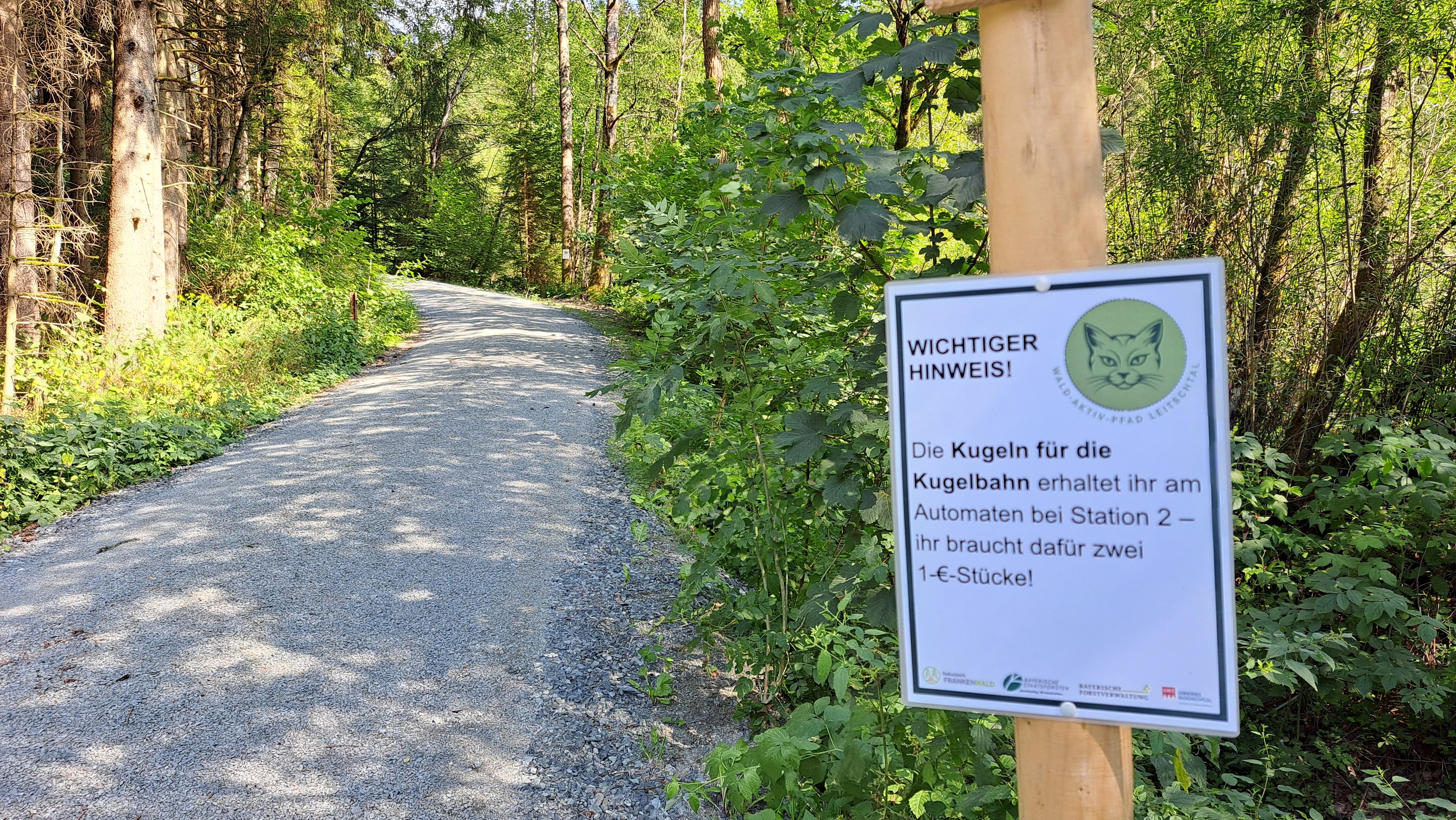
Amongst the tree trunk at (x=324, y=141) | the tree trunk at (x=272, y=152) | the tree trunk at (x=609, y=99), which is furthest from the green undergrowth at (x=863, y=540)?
the tree trunk at (x=324, y=141)

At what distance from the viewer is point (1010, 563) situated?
4.21 feet

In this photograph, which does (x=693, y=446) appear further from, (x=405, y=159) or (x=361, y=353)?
(x=405, y=159)

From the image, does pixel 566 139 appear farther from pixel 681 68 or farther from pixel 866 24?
pixel 866 24

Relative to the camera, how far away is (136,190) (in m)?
9.54

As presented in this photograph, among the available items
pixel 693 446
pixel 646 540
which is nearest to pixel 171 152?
pixel 646 540

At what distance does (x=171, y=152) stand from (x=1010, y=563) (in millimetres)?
13941

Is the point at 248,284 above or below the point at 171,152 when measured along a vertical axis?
below

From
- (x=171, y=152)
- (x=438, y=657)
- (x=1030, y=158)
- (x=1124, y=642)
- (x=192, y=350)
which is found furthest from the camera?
(x=171, y=152)

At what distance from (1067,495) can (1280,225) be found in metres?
4.87

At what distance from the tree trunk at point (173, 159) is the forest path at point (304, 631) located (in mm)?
4903

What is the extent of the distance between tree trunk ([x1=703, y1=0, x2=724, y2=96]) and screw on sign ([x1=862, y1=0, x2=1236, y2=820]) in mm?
11680

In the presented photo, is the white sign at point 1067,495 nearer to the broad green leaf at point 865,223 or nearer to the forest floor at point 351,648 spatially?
the broad green leaf at point 865,223

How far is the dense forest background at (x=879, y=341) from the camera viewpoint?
2320 mm

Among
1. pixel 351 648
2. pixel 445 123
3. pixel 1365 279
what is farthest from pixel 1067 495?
pixel 445 123
